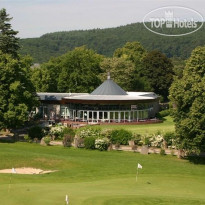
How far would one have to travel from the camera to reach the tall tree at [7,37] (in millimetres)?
64938

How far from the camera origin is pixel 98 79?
8894cm

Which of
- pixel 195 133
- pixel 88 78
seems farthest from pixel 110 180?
pixel 88 78

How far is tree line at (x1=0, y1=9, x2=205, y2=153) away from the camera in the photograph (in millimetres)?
39500

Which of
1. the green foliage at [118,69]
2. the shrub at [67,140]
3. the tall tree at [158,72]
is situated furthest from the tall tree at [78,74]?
the shrub at [67,140]

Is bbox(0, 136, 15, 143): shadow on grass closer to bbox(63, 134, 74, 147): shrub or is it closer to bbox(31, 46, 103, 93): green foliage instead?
bbox(63, 134, 74, 147): shrub

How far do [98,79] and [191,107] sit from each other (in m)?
50.4

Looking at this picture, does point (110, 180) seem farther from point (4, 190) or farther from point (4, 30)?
point (4, 30)

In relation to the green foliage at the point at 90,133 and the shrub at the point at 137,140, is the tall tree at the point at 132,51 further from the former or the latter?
the shrub at the point at 137,140

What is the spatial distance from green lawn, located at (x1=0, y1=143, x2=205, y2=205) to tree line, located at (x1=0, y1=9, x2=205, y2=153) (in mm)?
4284

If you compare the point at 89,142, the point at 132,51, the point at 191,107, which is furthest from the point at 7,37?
the point at 132,51

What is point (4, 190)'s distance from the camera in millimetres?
24547

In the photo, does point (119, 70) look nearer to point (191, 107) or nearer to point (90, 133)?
point (90, 133)

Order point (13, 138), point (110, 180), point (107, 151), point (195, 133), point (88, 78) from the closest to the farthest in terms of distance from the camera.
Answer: point (110, 180) < point (195, 133) < point (107, 151) < point (13, 138) < point (88, 78)

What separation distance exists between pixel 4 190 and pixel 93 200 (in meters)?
5.28
